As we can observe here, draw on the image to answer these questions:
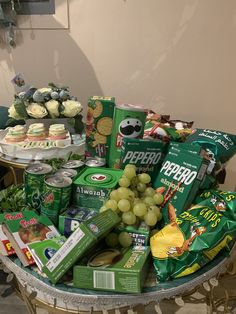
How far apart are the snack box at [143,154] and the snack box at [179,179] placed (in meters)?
0.03

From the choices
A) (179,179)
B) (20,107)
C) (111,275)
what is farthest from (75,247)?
(20,107)

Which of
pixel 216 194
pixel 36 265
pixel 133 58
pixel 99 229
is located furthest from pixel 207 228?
pixel 133 58

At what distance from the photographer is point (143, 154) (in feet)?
2.86

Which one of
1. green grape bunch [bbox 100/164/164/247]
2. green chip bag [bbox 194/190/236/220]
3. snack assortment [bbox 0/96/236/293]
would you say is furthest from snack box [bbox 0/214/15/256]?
green chip bag [bbox 194/190/236/220]

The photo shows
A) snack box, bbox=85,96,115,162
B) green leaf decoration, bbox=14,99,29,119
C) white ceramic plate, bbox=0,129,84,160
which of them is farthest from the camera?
green leaf decoration, bbox=14,99,29,119

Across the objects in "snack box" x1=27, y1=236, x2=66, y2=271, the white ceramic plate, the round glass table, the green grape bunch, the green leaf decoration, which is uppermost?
the green leaf decoration

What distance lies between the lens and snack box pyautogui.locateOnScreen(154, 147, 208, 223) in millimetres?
795

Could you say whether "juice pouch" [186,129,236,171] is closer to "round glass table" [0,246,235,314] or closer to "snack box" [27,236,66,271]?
"round glass table" [0,246,235,314]

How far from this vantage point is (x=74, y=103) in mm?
1430

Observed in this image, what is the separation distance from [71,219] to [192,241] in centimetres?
29

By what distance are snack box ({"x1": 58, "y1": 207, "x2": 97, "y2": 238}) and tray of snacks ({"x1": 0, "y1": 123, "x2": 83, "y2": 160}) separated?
0.53 m

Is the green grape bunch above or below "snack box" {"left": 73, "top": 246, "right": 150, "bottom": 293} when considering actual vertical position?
above

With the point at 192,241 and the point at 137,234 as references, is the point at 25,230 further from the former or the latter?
the point at 192,241

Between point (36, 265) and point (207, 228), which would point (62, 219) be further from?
point (207, 228)
